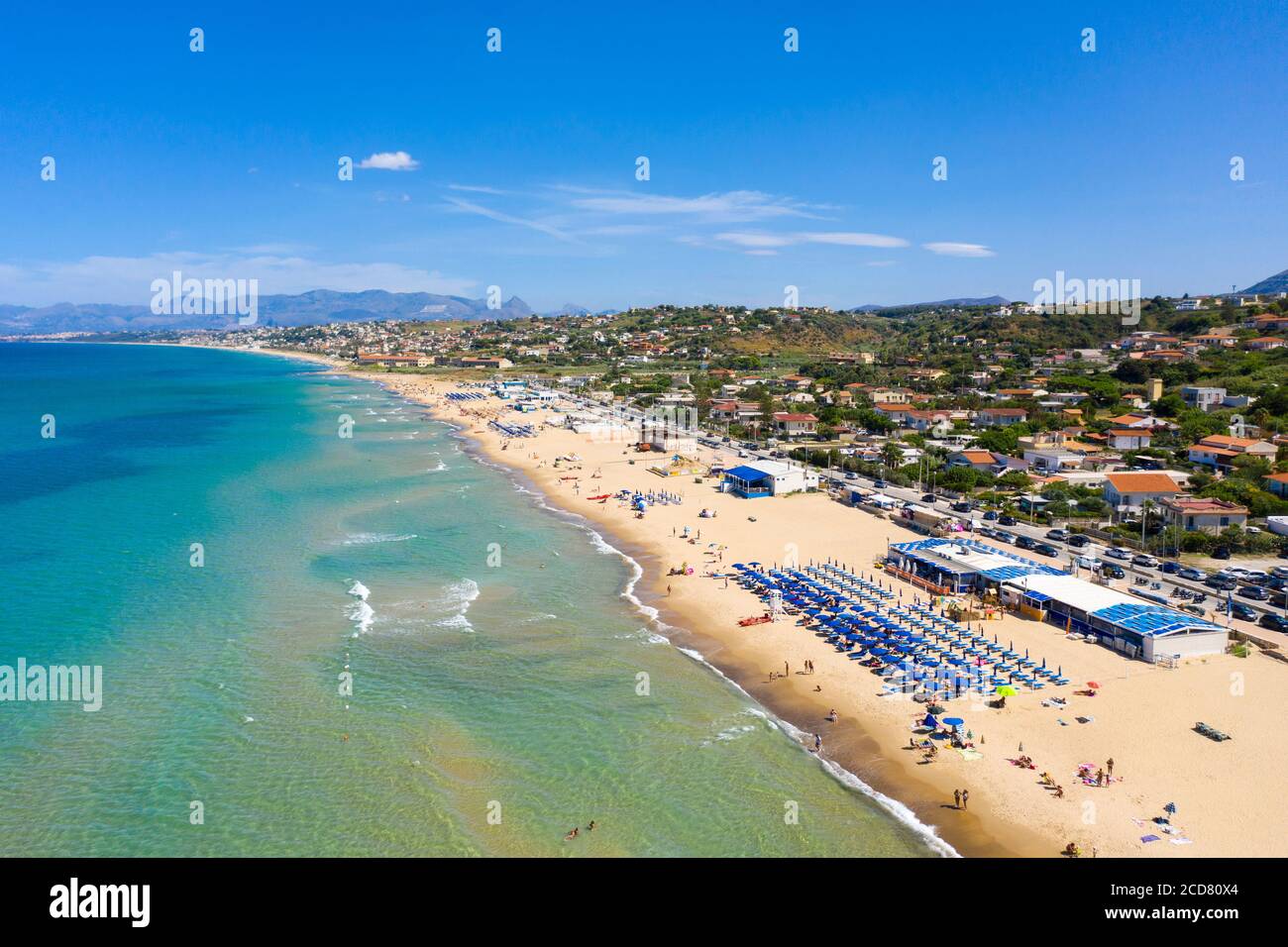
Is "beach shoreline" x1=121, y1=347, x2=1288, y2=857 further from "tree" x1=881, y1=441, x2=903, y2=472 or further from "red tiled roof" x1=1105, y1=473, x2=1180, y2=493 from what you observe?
"tree" x1=881, y1=441, x2=903, y2=472

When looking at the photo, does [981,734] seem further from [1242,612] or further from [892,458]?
[892,458]

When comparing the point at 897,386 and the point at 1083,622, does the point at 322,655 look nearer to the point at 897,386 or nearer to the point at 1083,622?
the point at 1083,622

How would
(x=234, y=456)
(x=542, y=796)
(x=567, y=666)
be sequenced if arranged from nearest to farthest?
(x=542, y=796) → (x=567, y=666) → (x=234, y=456)

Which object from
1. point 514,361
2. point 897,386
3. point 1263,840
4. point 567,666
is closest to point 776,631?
point 567,666

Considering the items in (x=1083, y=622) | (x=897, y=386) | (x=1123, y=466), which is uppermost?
(x=897, y=386)

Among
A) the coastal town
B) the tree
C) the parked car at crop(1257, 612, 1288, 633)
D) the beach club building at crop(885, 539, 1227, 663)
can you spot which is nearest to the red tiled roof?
the coastal town

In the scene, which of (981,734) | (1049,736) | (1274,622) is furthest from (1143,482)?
(981,734)
